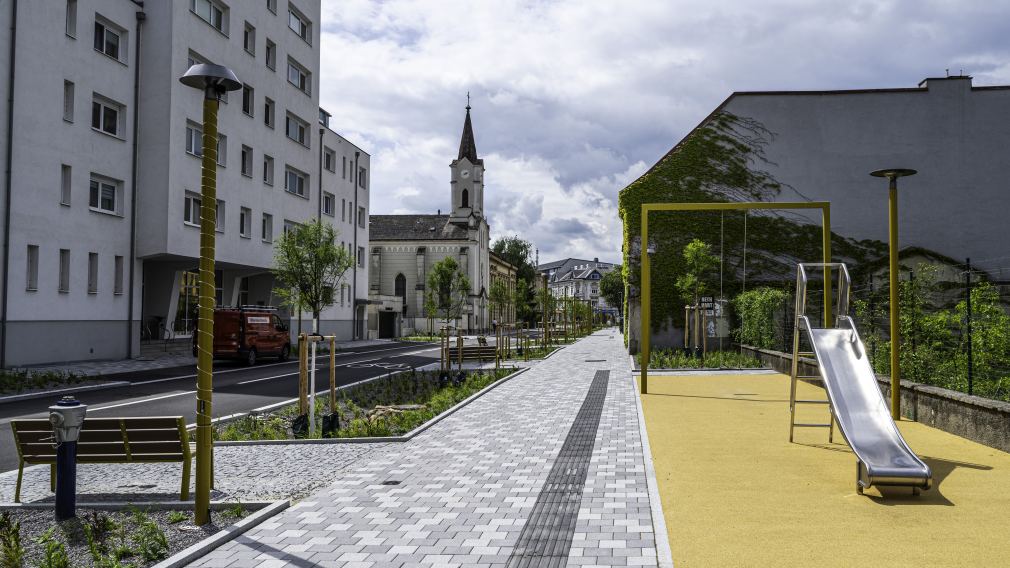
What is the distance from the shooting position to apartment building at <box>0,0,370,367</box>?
22.0m

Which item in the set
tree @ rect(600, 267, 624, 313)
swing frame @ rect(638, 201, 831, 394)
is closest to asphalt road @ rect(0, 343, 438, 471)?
swing frame @ rect(638, 201, 831, 394)

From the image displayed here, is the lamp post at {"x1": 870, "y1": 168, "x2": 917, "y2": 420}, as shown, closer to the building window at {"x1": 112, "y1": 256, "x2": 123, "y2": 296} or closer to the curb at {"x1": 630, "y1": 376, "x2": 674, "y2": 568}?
the curb at {"x1": 630, "y1": 376, "x2": 674, "y2": 568}

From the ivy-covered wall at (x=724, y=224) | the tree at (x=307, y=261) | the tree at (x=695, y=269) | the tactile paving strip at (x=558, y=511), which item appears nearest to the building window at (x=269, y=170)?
the tree at (x=307, y=261)

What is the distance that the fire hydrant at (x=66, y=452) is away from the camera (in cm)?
595

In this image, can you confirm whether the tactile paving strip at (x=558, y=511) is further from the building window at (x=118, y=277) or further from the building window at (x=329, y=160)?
the building window at (x=329, y=160)

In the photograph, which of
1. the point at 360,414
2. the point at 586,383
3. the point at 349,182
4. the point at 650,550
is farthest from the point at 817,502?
the point at 349,182

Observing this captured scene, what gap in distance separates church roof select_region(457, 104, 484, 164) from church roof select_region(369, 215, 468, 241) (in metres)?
7.93

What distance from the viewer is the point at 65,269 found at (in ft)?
77.8

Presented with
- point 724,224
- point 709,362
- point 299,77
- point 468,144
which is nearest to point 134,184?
point 299,77

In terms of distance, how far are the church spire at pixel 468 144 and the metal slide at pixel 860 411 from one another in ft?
242

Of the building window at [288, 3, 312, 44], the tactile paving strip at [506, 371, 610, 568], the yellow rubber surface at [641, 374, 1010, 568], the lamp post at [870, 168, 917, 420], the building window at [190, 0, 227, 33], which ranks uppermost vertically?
the building window at [288, 3, 312, 44]

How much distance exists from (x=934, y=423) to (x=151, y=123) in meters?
26.7

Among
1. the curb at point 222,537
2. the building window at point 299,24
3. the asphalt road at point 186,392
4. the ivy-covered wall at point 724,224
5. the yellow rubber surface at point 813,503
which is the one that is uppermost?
the building window at point 299,24

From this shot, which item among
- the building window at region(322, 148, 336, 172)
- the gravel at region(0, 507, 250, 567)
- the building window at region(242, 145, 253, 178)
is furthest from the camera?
the building window at region(322, 148, 336, 172)
